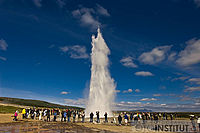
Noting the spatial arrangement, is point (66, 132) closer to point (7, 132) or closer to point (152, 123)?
point (7, 132)

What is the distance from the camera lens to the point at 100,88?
143 ft

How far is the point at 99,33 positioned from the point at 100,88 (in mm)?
17457

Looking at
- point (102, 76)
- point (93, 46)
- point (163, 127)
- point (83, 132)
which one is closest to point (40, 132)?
point (83, 132)

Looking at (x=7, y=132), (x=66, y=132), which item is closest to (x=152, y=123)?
(x=66, y=132)

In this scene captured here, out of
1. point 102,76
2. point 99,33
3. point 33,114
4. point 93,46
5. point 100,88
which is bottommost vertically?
point 33,114

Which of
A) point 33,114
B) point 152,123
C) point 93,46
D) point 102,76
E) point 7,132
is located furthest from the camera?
point 93,46

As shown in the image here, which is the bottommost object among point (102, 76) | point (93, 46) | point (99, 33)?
point (102, 76)

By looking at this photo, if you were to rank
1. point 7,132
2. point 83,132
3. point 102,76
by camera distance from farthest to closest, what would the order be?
point 102,76 → point 83,132 → point 7,132

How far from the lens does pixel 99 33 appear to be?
4962cm

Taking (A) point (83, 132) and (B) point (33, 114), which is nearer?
(A) point (83, 132)

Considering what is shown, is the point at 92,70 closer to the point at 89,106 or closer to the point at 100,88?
the point at 100,88

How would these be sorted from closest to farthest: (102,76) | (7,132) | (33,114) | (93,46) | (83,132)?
1. (7,132)
2. (83,132)
3. (33,114)
4. (102,76)
5. (93,46)

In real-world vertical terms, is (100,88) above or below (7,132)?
above

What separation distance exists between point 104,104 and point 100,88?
14.9 ft
